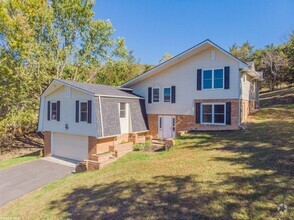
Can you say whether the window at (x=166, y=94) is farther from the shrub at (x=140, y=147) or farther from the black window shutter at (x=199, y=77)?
the shrub at (x=140, y=147)

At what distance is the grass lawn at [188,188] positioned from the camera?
550 centimetres

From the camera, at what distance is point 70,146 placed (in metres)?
16.6

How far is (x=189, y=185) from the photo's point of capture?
22.7ft

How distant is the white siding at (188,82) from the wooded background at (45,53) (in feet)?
32.4

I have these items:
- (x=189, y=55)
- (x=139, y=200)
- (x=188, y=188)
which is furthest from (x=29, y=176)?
(x=189, y=55)

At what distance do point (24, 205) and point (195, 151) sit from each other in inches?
303

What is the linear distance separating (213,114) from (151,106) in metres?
5.21

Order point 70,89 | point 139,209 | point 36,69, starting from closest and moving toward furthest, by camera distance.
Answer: point 139,209 < point 70,89 < point 36,69

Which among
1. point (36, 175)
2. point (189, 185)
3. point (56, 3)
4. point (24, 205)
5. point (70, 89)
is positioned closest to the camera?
point (189, 185)

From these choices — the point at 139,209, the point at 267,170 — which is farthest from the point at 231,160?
the point at 139,209

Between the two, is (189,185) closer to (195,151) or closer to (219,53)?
(195,151)

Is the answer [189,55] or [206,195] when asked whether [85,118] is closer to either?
[189,55]

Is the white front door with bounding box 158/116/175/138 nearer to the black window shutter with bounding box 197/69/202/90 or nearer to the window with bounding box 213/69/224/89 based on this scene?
the black window shutter with bounding box 197/69/202/90

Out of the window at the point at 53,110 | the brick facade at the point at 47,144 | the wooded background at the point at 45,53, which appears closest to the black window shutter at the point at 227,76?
the window at the point at 53,110
